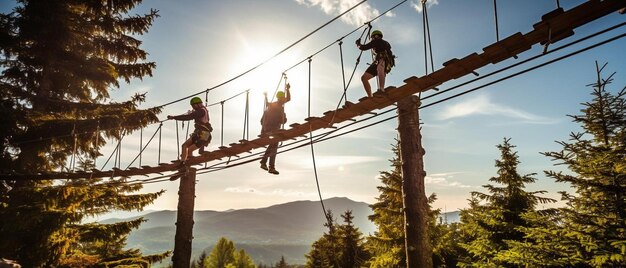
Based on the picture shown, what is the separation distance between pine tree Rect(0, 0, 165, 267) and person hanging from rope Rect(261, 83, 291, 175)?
5776 millimetres

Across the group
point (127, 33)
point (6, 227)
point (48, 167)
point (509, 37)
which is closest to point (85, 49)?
point (127, 33)

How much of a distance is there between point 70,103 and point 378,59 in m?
12.8

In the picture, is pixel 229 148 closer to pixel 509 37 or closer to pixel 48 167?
pixel 509 37

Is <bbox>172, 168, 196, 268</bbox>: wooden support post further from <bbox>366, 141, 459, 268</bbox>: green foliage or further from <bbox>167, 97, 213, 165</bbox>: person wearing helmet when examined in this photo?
<bbox>366, 141, 459, 268</bbox>: green foliage

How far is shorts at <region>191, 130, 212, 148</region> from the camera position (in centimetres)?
958

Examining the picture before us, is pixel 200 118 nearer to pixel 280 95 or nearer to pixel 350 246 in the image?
pixel 280 95

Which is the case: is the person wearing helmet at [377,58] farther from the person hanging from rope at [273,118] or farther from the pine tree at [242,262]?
the pine tree at [242,262]

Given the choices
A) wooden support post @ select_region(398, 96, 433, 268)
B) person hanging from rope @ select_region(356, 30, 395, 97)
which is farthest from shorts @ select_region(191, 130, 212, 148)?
wooden support post @ select_region(398, 96, 433, 268)

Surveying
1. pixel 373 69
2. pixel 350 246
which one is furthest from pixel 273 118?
pixel 350 246

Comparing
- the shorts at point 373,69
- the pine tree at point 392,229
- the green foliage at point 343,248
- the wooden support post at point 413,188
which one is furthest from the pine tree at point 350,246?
the wooden support post at point 413,188

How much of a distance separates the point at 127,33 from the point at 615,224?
62.2 ft

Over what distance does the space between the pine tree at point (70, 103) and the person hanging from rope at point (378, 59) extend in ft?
29.6

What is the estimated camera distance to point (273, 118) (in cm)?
928

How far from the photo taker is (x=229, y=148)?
30.8ft
